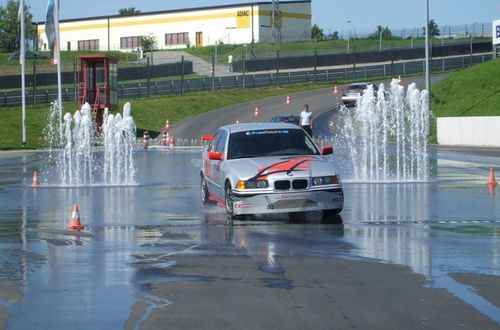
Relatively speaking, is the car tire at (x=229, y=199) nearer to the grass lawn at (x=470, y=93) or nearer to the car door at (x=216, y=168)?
the car door at (x=216, y=168)

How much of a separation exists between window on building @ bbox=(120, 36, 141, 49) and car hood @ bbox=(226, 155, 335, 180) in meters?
91.5

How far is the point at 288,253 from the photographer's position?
11.9 metres

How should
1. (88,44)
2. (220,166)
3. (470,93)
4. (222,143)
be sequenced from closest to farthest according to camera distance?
(220,166) < (222,143) < (470,93) < (88,44)

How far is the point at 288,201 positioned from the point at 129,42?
95.5 m

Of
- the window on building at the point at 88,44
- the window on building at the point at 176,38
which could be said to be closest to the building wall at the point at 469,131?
the window on building at the point at 176,38

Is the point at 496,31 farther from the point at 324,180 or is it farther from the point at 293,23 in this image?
the point at 293,23

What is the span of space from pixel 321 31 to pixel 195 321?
13091 centimetres

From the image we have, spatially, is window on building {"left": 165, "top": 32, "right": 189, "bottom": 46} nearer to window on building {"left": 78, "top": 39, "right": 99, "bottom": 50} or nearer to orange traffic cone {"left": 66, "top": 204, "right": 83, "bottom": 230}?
window on building {"left": 78, "top": 39, "right": 99, "bottom": 50}


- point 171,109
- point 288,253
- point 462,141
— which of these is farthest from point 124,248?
point 171,109

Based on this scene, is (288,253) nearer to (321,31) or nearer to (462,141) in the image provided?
(462,141)

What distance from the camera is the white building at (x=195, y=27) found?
10362 centimetres

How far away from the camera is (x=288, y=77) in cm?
7412

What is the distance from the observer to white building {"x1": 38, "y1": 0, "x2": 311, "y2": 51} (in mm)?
103625

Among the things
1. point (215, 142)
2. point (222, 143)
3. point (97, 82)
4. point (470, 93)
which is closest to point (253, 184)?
point (222, 143)
